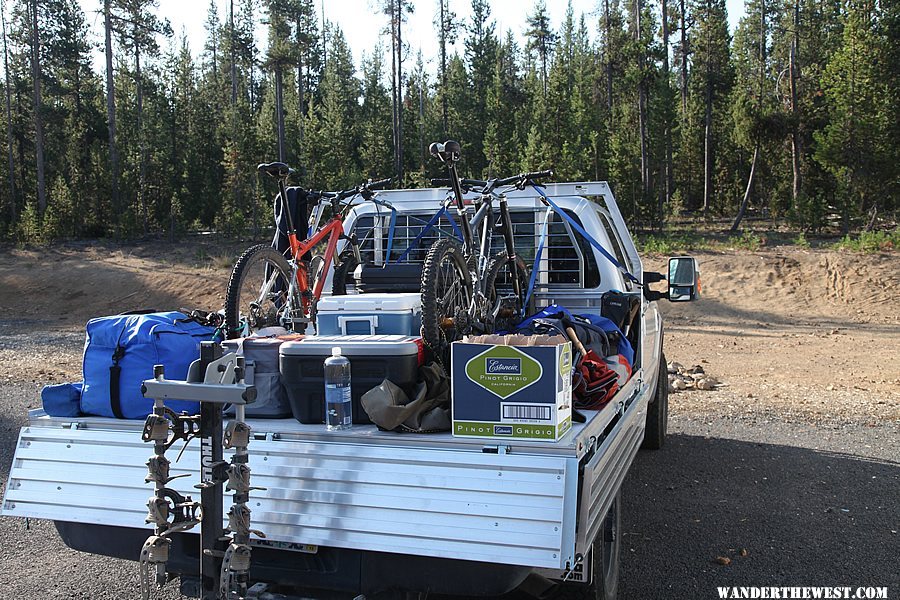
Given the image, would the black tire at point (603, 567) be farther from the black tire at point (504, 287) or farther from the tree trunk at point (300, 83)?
the tree trunk at point (300, 83)

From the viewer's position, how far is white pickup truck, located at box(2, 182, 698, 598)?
8.79 ft

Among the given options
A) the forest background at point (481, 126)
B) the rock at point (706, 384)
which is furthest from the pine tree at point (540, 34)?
the rock at point (706, 384)

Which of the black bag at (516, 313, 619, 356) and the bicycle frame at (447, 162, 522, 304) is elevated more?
the bicycle frame at (447, 162, 522, 304)

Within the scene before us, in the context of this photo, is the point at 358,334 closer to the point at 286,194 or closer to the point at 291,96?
the point at 286,194

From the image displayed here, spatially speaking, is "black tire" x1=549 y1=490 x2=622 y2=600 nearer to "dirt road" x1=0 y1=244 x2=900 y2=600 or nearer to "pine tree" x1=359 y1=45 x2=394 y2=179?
"dirt road" x1=0 y1=244 x2=900 y2=600

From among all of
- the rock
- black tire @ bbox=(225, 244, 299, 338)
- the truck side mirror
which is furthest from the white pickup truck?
the rock

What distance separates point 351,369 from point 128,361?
3.30 ft

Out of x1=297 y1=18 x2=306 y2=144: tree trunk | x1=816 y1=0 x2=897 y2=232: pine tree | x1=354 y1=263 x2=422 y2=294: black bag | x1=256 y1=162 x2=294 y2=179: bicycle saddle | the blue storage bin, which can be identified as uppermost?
x1=297 y1=18 x2=306 y2=144: tree trunk

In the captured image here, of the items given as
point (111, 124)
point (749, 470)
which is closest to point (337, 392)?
point (749, 470)

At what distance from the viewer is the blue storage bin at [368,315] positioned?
12.4 feet

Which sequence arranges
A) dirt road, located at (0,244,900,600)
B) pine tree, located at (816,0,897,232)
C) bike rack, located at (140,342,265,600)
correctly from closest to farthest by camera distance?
bike rack, located at (140,342,265,600)
dirt road, located at (0,244,900,600)
pine tree, located at (816,0,897,232)

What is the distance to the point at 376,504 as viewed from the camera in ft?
9.21

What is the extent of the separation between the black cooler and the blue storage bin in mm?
441

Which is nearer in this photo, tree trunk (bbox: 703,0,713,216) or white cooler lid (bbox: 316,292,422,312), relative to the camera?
white cooler lid (bbox: 316,292,422,312)
